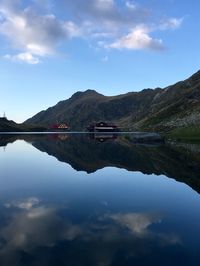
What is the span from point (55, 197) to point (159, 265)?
65.2ft

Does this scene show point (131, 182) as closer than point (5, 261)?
No

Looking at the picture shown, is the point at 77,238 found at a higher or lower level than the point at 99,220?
higher

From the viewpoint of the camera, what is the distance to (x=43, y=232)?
24.3m

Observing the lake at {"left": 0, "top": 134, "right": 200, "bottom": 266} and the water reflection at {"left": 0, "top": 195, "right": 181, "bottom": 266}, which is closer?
the water reflection at {"left": 0, "top": 195, "right": 181, "bottom": 266}

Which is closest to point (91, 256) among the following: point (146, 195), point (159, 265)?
point (159, 265)

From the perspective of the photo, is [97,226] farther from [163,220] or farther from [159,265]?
[159,265]

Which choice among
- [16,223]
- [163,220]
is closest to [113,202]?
[163,220]

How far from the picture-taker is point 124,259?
19484 mm

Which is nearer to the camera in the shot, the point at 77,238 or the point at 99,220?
the point at 77,238

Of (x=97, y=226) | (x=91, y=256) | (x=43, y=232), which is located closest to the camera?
(x=91, y=256)

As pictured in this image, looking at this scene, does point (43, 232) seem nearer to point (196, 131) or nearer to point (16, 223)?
point (16, 223)

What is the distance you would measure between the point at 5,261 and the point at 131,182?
30808mm

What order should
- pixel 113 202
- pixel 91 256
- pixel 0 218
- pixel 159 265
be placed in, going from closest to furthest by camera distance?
pixel 159 265, pixel 91 256, pixel 0 218, pixel 113 202

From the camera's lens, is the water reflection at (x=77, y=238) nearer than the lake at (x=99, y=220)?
Yes
